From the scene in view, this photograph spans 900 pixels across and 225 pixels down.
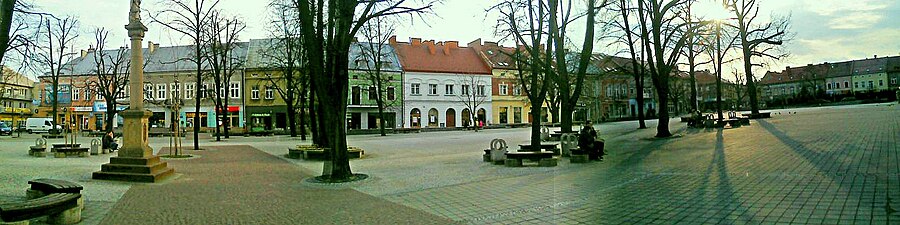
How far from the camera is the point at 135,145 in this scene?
1303 cm

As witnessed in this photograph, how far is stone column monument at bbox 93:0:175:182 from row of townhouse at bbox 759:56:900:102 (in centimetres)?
6664

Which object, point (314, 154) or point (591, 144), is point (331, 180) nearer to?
point (591, 144)

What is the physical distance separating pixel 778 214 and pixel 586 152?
824cm

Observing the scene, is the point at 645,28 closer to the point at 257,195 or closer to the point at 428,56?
the point at 257,195

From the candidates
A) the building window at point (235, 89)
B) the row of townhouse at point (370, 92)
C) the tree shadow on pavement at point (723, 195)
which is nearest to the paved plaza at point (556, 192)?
the tree shadow on pavement at point (723, 195)

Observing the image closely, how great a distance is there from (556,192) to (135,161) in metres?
9.57

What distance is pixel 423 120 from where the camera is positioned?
192 ft

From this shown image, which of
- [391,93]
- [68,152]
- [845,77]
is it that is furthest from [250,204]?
[845,77]

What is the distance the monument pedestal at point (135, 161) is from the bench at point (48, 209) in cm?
520

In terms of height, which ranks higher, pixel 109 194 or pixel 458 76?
pixel 458 76

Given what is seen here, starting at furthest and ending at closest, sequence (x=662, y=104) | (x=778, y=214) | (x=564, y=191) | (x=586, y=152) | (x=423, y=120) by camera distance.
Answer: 1. (x=423, y=120)
2. (x=662, y=104)
3. (x=586, y=152)
4. (x=564, y=191)
5. (x=778, y=214)

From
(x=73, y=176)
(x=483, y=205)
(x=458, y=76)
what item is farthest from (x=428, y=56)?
(x=483, y=205)

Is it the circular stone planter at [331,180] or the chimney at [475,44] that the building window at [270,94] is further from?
the circular stone planter at [331,180]

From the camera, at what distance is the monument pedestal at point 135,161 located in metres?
12.2
